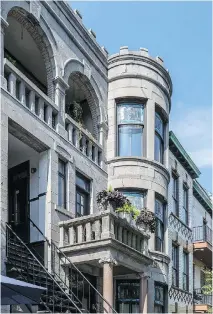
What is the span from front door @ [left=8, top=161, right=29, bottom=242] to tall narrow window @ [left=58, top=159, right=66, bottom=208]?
959mm

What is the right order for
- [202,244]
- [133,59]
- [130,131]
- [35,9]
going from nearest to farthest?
[35,9] → [130,131] → [133,59] → [202,244]

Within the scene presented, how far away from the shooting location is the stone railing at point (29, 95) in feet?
49.5

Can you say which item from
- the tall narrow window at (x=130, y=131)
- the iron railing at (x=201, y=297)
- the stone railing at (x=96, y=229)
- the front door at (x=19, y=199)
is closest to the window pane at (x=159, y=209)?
Answer: the tall narrow window at (x=130, y=131)

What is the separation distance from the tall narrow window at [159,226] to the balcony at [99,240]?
150 inches

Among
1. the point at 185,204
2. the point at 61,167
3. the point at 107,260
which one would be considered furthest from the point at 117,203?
the point at 185,204

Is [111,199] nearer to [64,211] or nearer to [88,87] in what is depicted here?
[64,211]

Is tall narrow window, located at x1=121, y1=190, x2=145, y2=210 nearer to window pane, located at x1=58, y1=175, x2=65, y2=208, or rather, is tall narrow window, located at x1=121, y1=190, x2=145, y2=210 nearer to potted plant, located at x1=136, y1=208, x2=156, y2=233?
potted plant, located at x1=136, y1=208, x2=156, y2=233

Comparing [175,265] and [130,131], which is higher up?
[130,131]

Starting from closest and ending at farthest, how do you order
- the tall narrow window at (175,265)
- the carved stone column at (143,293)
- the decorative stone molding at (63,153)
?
the decorative stone molding at (63,153) < the carved stone column at (143,293) < the tall narrow window at (175,265)

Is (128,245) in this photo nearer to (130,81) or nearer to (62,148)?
(62,148)

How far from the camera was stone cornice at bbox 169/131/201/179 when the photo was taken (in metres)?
25.0

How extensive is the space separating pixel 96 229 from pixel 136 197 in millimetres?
4724

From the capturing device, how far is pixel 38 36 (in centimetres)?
1738

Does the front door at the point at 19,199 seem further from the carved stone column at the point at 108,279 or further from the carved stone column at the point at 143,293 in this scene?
the carved stone column at the point at 143,293
